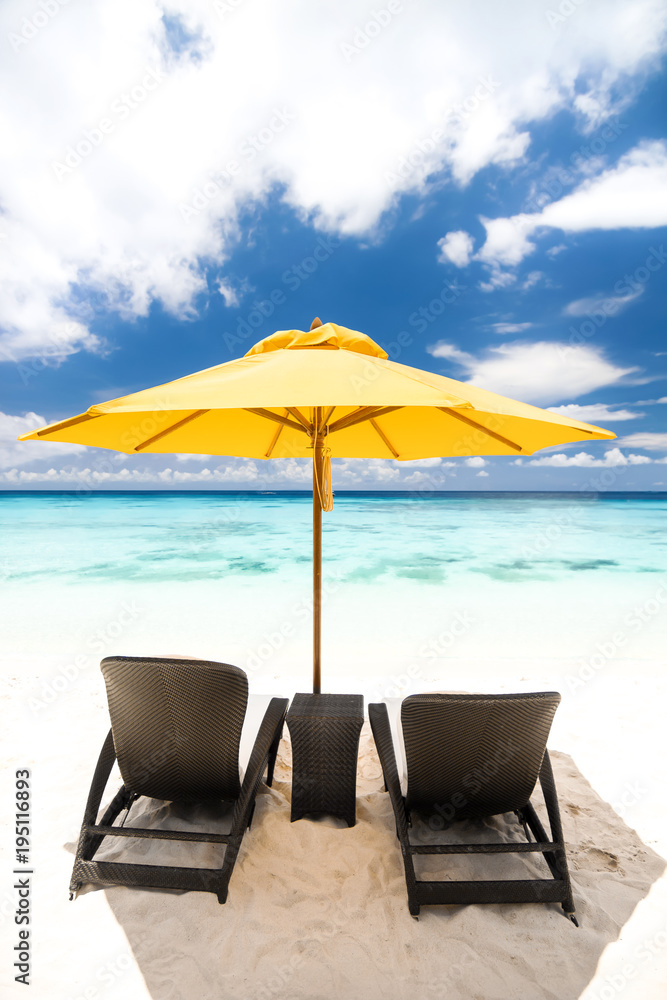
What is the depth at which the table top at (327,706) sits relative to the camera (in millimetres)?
2156

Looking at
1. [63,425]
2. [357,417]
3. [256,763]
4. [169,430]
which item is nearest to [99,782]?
[256,763]

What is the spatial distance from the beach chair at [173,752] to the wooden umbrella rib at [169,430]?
142cm

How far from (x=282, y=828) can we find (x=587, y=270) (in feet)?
87.9

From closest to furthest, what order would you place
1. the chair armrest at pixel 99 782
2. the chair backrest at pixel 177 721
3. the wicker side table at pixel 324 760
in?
the chair backrest at pixel 177 721 → the chair armrest at pixel 99 782 → the wicker side table at pixel 324 760

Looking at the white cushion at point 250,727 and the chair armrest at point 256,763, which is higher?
the chair armrest at point 256,763

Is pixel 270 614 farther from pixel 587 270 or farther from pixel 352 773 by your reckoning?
pixel 587 270

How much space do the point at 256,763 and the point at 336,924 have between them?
2.14 ft

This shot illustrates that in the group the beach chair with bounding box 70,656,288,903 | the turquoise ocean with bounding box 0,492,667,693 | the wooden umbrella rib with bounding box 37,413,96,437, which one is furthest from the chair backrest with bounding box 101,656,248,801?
the turquoise ocean with bounding box 0,492,667,693

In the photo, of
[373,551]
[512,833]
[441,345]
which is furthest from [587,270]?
[512,833]

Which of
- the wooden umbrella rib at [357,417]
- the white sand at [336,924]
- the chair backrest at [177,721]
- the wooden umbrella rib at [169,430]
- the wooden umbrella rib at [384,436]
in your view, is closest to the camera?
the white sand at [336,924]

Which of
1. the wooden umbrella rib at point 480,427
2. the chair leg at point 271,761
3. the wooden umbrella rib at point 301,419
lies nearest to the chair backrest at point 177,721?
the chair leg at point 271,761

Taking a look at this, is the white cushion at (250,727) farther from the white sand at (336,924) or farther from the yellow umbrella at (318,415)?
the yellow umbrella at (318,415)

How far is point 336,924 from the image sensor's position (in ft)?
5.53

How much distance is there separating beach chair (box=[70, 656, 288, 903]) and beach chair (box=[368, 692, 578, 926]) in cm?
70
